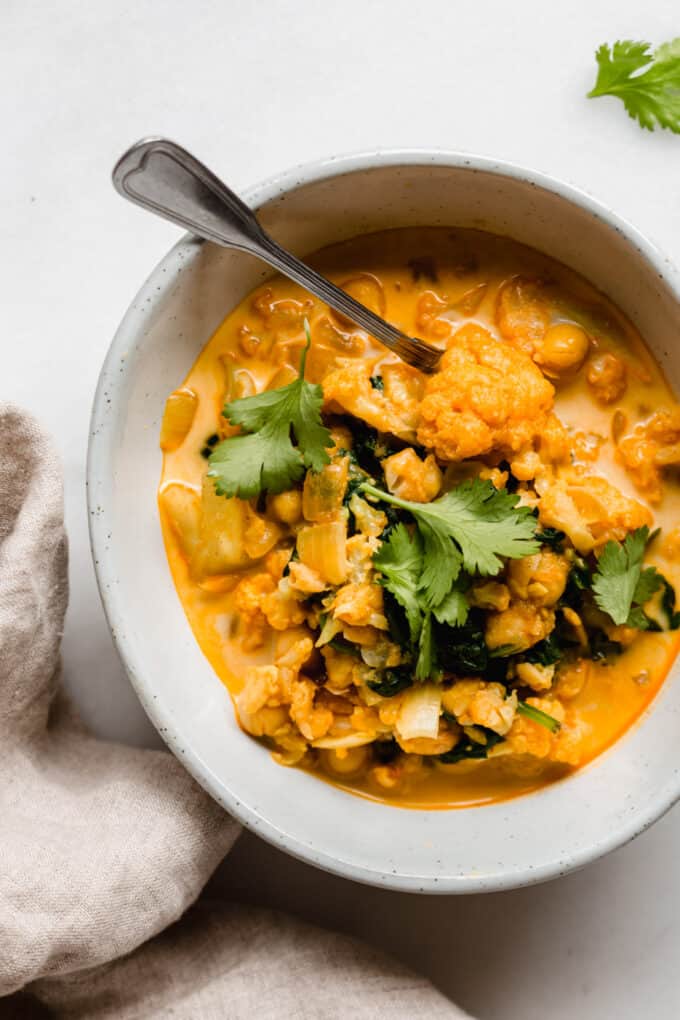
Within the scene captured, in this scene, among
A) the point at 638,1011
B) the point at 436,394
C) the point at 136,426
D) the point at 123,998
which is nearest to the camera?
the point at 436,394

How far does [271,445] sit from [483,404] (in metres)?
0.61

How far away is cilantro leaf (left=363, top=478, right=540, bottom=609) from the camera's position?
113 inches

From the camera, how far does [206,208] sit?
9.35 ft

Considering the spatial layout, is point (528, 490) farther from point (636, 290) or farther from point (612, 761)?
point (612, 761)

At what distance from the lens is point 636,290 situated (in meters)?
3.12

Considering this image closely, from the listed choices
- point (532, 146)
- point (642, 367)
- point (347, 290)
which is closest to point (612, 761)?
point (642, 367)

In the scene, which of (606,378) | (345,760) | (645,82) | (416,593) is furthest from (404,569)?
(645,82)

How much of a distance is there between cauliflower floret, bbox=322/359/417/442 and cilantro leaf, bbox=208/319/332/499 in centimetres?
6

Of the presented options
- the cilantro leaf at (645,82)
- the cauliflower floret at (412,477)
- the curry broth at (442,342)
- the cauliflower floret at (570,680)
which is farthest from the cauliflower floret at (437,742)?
the cilantro leaf at (645,82)

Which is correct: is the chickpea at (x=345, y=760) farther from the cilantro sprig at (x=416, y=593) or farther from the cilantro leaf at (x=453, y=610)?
the cilantro leaf at (x=453, y=610)

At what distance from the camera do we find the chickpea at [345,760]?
10.4 ft

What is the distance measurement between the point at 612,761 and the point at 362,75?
2358 mm

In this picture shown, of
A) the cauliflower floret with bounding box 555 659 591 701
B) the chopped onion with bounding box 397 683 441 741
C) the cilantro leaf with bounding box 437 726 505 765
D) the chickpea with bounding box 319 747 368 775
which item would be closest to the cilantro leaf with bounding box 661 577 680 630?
the cauliflower floret with bounding box 555 659 591 701

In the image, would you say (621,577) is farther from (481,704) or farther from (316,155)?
(316,155)
